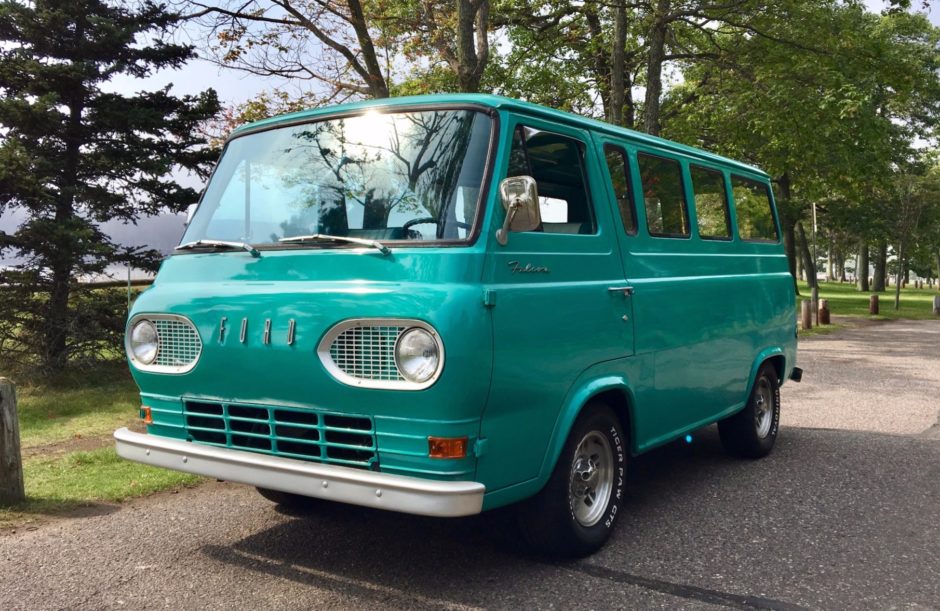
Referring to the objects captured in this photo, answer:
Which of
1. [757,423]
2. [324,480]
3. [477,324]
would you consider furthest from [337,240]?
[757,423]

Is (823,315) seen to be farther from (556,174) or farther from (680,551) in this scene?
(556,174)

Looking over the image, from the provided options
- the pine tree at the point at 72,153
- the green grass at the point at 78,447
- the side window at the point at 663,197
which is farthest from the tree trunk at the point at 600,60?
the side window at the point at 663,197

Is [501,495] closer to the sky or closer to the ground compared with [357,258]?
closer to the ground

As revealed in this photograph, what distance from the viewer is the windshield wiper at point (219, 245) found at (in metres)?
4.25

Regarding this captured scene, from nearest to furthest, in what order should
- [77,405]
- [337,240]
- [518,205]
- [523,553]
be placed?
[518,205] < [337,240] < [523,553] < [77,405]

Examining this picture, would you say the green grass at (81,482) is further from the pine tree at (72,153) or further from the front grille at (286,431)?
the pine tree at (72,153)

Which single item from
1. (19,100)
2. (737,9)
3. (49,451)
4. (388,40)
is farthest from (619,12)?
(49,451)

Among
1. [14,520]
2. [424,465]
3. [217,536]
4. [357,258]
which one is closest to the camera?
[424,465]

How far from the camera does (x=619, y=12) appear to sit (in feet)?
53.7

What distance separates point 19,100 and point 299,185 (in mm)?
7945

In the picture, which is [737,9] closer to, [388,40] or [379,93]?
[388,40]

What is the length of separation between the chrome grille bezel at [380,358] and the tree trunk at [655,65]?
13.5 m

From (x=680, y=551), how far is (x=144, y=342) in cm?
317

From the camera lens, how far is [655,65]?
56.2 ft
